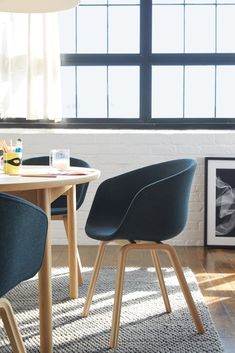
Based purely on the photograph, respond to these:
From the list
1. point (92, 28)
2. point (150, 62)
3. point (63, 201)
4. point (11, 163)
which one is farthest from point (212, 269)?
point (92, 28)

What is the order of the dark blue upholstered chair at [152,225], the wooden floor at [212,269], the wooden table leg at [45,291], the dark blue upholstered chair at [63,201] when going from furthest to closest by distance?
the dark blue upholstered chair at [63,201]
the wooden floor at [212,269]
the dark blue upholstered chair at [152,225]
the wooden table leg at [45,291]

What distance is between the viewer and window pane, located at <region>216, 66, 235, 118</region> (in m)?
5.16

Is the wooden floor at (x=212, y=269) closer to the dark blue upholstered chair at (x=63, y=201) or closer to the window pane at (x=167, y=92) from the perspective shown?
the dark blue upholstered chair at (x=63, y=201)

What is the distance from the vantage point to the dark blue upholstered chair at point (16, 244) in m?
1.71

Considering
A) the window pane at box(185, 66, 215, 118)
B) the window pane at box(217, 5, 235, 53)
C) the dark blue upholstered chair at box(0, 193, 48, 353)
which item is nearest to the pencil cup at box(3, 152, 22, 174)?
the dark blue upholstered chair at box(0, 193, 48, 353)

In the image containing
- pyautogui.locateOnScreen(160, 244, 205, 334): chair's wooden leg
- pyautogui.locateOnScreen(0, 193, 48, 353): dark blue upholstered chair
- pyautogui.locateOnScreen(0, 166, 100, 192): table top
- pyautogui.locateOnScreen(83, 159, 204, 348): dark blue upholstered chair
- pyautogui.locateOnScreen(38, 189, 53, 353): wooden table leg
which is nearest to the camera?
pyautogui.locateOnScreen(0, 193, 48, 353): dark blue upholstered chair

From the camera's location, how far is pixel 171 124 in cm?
518

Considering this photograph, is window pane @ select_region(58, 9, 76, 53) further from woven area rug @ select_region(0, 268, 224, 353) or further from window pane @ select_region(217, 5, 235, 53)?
woven area rug @ select_region(0, 268, 224, 353)

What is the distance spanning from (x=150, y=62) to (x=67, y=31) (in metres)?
0.78

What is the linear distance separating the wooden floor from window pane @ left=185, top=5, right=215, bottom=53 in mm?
1767

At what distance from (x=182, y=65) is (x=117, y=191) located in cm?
241

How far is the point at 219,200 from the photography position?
16.1 ft

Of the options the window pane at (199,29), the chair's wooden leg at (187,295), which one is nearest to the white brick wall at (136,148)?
the window pane at (199,29)

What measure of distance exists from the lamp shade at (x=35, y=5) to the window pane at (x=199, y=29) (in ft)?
7.89
